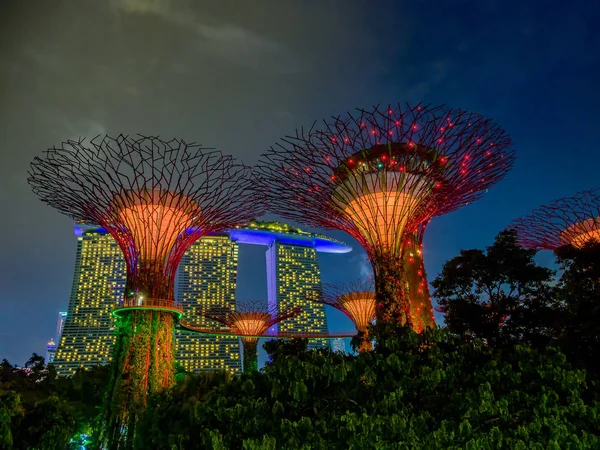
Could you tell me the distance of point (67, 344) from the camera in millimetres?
79188

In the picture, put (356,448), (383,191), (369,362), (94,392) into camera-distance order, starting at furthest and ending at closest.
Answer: (94,392) → (383,191) → (369,362) → (356,448)

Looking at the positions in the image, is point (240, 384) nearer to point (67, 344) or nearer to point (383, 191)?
point (383, 191)

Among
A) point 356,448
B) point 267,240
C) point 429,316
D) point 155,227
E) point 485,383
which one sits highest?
point 267,240

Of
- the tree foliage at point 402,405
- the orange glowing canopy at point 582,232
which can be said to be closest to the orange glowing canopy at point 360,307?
the orange glowing canopy at point 582,232

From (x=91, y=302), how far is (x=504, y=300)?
3233 inches

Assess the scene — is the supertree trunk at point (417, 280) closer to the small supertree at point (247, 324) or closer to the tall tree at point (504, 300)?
the tall tree at point (504, 300)

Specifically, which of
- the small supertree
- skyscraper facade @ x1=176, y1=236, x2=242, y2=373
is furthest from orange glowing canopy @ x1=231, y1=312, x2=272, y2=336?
skyscraper facade @ x1=176, y1=236, x2=242, y2=373

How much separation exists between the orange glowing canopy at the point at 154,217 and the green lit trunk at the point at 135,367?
2731 mm

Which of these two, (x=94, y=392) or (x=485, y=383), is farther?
(x=94, y=392)

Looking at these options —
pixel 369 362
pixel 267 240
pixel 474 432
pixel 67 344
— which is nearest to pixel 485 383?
pixel 474 432

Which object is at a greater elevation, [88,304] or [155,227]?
[88,304]

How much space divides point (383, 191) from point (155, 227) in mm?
9698

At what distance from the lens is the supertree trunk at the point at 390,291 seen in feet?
56.7

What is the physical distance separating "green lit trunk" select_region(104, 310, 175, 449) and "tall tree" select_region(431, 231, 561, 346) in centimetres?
1122
